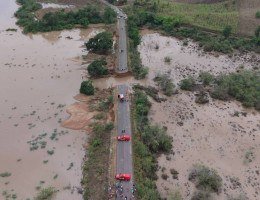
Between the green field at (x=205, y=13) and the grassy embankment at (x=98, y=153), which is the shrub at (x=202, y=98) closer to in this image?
the grassy embankment at (x=98, y=153)

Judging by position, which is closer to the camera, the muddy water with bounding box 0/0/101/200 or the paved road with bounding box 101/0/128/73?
the muddy water with bounding box 0/0/101/200

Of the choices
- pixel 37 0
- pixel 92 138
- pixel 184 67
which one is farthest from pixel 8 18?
pixel 92 138

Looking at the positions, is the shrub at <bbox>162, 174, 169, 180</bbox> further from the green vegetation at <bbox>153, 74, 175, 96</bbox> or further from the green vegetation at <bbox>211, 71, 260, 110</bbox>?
the green vegetation at <bbox>211, 71, 260, 110</bbox>

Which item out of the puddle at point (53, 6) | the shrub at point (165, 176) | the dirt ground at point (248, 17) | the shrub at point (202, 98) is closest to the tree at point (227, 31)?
the dirt ground at point (248, 17)

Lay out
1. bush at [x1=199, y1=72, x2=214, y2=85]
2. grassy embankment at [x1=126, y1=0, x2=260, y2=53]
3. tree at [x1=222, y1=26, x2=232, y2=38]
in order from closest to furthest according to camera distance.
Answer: bush at [x1=199, y1=72, x2=214, y2=85], grassy embankment at [x1=126, y1=0, x2=260, y2=53], tree at [x1=222, y1=26, x2=232, y2=38]

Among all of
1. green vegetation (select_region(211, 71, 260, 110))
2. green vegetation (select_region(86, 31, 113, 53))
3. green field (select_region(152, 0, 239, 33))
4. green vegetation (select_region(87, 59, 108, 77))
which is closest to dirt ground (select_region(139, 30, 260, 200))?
green vegetation (select_region(211, 71, 260, 110))

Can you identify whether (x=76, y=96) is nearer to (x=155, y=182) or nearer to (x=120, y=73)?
(x=120, y=73)

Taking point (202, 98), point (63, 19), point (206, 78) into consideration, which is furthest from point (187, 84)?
point (63, 19)

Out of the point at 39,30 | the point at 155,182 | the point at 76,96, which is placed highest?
the point at 39,30
